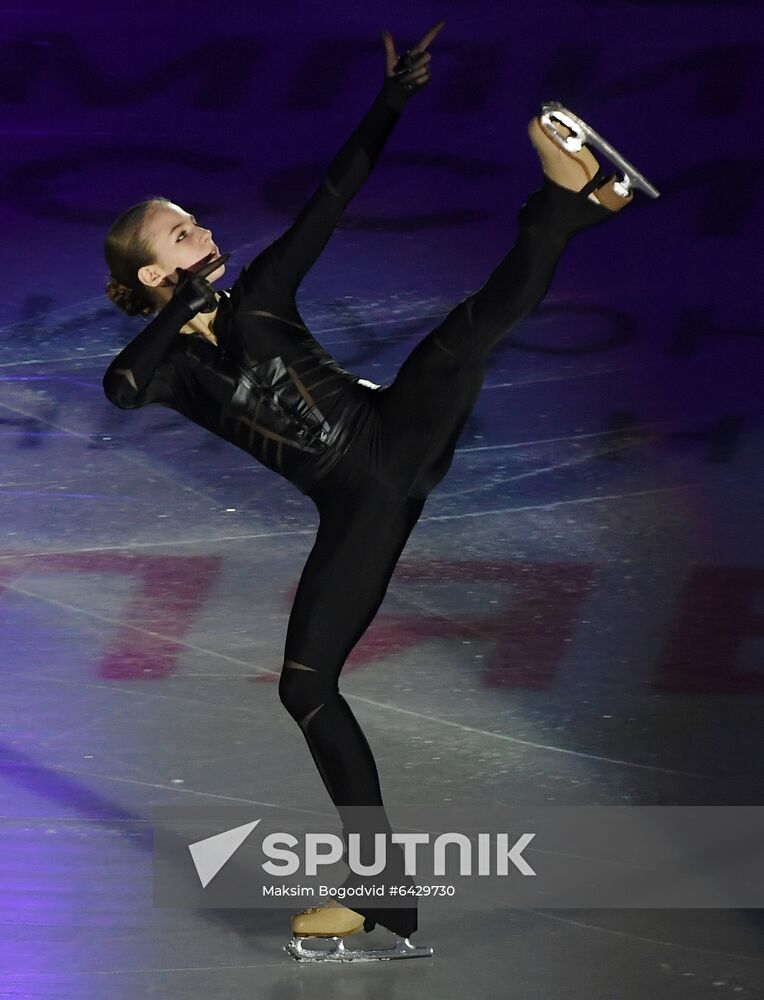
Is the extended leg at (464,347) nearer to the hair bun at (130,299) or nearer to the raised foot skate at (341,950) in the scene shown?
the hair bun at (130,299)

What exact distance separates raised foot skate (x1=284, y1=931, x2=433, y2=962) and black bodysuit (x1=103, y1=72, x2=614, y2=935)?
0.13 ft

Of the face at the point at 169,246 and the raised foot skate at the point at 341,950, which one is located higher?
the face at the point at 169,246

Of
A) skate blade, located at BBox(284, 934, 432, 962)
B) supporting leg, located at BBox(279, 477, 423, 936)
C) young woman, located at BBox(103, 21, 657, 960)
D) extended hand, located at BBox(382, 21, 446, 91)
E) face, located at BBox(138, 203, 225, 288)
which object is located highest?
extended hand, located at BBox(382, 21, 446, 91)

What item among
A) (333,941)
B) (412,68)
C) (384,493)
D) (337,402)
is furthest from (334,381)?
(333,941)

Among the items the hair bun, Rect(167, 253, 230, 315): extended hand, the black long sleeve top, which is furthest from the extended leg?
the hair bun

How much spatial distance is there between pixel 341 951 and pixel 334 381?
1.13 metres

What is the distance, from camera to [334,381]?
12.9 feet

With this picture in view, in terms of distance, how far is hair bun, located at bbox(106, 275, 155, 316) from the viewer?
4.04 metres

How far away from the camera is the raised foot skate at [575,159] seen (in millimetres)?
3697

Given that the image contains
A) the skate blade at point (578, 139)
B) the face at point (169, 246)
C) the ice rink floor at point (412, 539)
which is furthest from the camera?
the face at point (169, 246)

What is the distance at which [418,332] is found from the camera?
7.64m

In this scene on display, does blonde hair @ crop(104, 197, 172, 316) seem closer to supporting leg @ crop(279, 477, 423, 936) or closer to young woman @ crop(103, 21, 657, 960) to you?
young woman @ crop(103, 21, 657, 960)

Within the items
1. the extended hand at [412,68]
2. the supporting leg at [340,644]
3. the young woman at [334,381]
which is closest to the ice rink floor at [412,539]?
the supporting leg at [340,644]

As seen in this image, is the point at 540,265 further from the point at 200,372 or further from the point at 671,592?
the point at 671,592
